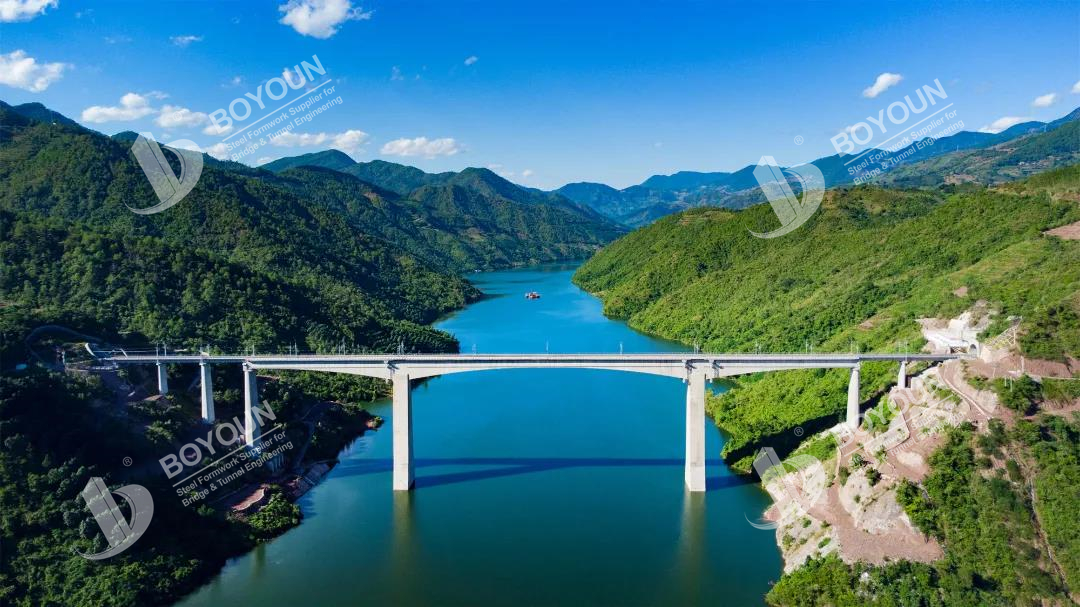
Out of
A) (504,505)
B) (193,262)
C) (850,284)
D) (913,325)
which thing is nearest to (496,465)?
(504,505)

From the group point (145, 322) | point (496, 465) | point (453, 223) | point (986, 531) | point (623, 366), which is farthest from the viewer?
point (453, 223)

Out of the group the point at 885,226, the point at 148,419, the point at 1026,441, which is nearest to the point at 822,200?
the point at 885,226

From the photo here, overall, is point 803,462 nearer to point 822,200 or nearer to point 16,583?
point 16,583

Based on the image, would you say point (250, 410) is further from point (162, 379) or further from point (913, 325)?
point (913, 325)

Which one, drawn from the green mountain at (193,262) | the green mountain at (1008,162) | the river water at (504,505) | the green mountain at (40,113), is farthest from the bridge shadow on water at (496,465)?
the green mountain at (1008,162)

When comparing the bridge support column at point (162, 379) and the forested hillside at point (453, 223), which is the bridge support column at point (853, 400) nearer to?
the bridge support column at point (162, 379)

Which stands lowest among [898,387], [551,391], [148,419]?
[898,387]

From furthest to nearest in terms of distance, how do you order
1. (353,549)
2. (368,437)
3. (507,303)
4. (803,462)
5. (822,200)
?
(507,303) < (822,200) < (368,437) < (803,462) < (353,549)
